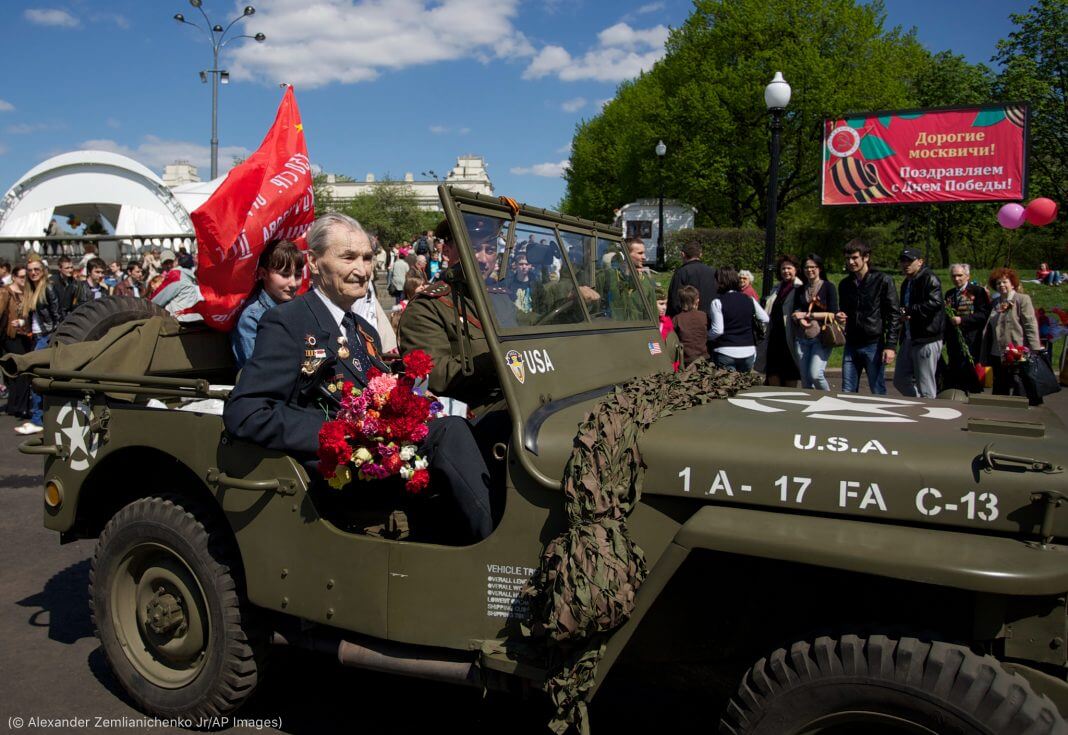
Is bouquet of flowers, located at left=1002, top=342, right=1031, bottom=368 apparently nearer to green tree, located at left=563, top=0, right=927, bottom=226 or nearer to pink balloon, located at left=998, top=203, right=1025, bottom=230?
pink balloon, located at left=998, top=203, right=1025, bottom=230

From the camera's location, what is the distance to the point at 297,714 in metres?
3.29

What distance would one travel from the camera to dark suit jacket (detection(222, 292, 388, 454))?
2781 mm

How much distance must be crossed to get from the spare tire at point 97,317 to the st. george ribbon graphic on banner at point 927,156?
18.0 metres

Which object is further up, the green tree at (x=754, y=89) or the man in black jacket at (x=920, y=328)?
the green tree at (x=754, y=89)

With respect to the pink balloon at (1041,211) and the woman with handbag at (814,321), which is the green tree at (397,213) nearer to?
the pink balloon at (1041,211)

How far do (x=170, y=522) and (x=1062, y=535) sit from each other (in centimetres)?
294

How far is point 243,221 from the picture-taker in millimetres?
3746

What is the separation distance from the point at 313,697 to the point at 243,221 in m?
2.14

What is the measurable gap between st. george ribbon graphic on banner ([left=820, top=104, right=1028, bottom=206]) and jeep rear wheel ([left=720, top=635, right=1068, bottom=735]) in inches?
746

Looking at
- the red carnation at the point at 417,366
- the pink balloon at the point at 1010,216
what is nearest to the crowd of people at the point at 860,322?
the red carnation at the point at 417,366

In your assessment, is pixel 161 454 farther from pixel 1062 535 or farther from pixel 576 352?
pixel 1062 535

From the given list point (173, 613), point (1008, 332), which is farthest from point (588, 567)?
point (1008, 332)

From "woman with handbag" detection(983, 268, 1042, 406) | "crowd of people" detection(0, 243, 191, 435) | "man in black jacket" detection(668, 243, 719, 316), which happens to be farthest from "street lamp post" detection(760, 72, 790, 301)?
"crowd of people" detection(0, 243, 191, 435)

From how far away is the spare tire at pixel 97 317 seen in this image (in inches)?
150
